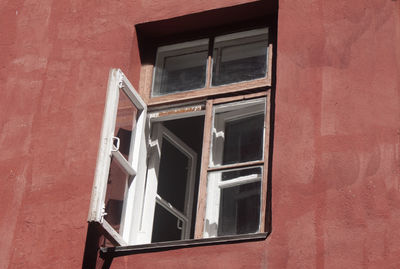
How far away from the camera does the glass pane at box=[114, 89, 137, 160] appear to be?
678 centimetres

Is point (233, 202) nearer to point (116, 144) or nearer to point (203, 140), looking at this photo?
point (203, 140)

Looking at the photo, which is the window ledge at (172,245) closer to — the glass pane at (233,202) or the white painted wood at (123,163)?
the glass pane at (233,202)

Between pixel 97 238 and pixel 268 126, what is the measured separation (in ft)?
4.50

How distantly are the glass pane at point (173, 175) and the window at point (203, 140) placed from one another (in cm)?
5

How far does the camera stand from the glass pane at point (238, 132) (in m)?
6.92

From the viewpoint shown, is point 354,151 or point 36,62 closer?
point 354,151

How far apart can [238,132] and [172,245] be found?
1.10 m

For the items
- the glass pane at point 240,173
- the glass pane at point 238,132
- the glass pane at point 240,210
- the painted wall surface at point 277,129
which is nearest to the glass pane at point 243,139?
the glass pane at point 238,132

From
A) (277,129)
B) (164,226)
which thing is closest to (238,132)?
(277,129)

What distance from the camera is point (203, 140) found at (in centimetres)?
699

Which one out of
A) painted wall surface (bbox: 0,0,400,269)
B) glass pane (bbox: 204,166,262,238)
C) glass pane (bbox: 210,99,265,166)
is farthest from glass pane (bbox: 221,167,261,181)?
painted wall surface (bbox: 0,0,400,269)

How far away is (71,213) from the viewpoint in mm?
6797

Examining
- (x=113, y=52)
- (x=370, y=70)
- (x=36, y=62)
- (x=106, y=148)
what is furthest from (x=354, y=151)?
(x=36, y=62)

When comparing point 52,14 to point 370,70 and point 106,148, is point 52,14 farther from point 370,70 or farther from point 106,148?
point 370,70
